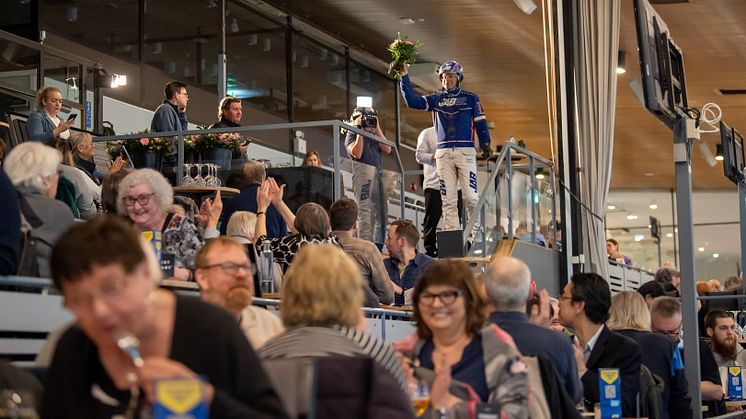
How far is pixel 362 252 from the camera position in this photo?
780 centimetres

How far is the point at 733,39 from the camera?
17.2 metres

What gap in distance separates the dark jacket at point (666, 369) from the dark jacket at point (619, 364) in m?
1.00

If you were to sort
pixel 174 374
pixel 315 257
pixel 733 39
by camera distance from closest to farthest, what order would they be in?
pixel 174 374, pixel 315 257, pixel 733 39

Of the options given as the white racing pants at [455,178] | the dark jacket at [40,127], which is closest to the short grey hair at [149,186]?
the dark jacket at [40,127]

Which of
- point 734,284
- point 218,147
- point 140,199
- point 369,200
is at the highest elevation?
point 218,147

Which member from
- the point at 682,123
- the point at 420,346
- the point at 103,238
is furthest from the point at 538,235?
the point at 103,238

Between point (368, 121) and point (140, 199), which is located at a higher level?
point (368, 121)

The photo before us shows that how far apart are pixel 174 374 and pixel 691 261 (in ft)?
20.1

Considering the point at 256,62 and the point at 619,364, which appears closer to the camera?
the point at 619,364

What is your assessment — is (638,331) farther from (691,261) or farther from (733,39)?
(733,39)

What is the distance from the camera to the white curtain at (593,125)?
40.4ft

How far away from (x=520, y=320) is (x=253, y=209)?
4.60m

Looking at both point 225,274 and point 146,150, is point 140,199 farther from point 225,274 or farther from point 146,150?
point 146,150

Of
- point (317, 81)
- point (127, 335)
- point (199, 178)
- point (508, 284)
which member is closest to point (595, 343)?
point (508, 284)
